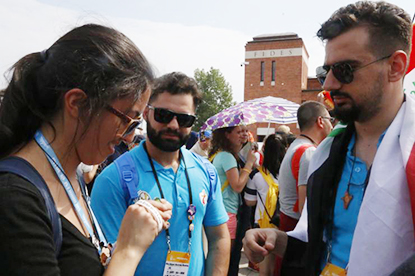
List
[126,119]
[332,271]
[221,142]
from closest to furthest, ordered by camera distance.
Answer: [126,119], [332,271], [221,142]

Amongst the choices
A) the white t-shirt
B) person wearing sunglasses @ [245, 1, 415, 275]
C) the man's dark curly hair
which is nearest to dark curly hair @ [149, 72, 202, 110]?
person wearing sunglasses @ [245, 1, 415, 275]

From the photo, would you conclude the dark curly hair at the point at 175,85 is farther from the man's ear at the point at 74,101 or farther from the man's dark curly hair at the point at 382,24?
the man's ear at the point at 74,101

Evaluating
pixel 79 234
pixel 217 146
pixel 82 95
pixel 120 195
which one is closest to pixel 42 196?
pixel 79 234

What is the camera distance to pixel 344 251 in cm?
172

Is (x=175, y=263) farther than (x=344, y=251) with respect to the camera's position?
Yes

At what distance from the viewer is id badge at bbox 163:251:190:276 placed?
6.81ft

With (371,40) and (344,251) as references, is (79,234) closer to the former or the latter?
(344,251)

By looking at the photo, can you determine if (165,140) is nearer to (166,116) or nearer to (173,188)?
(166,116)

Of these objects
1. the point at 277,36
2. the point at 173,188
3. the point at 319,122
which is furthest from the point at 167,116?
the point at 277,36

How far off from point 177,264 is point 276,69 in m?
33.3

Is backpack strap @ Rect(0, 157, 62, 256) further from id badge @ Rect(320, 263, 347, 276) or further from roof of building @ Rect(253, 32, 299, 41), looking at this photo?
roof of building @ Rect(253, 32, 299, 41)

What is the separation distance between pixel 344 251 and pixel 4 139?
1543 mm

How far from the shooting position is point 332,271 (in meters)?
1.74

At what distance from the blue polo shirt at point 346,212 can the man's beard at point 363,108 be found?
6.0 inches
